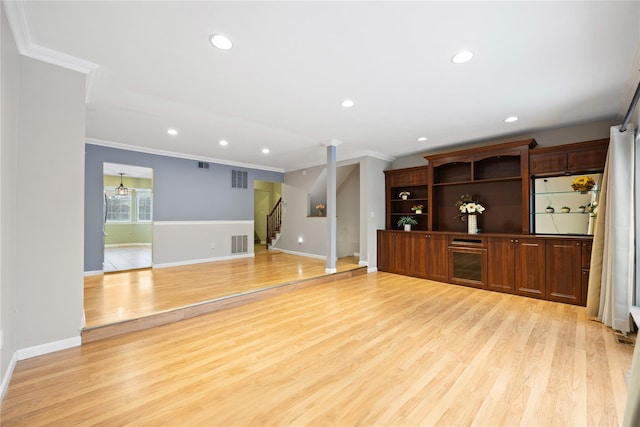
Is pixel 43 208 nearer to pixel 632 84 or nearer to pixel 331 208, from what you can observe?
pixel 331 208

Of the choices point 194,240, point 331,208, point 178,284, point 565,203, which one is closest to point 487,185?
point 565,203

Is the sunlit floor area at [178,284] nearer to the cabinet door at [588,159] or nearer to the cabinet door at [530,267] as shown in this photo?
the cabinet door at [530,267]

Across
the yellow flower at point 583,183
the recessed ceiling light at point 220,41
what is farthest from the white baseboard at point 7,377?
the yellow flower at point 583,183

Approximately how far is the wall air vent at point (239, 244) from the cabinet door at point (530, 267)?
20.5 feet

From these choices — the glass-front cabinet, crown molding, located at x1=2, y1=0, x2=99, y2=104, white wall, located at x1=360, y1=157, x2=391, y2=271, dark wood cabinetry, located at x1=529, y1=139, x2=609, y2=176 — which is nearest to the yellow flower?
the glass-front cabinet

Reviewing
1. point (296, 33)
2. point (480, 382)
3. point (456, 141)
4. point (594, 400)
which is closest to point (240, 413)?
point (480, 382)

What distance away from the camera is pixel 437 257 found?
532 centimetres

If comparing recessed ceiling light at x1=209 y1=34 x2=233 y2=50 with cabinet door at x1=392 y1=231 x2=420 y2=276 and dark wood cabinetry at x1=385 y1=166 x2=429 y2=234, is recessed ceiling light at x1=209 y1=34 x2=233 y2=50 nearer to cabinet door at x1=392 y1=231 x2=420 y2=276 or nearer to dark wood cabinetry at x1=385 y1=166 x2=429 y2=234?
dark wood cabinetry at x1=385 y1=166 x2=429 y2=234

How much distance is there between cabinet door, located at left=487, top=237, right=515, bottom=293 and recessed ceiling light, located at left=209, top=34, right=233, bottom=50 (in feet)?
15.8

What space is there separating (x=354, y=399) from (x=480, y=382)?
39.8 inches

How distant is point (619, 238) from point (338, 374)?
3553 mm

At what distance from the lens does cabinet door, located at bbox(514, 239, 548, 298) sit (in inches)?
163

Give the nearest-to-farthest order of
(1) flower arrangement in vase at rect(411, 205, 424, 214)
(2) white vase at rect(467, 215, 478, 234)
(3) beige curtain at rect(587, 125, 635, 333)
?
(3) beige curtain at rect(587, 125, 635, 333)
(2) white vase at rect(467, 215, 478, 234)
(1) flower arrangement in vase at rect(411, 205, 424, 214)

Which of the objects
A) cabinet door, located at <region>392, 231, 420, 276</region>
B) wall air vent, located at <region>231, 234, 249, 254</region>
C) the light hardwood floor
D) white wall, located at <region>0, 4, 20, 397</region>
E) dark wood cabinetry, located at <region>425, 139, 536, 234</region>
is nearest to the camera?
the light hardwood floor
